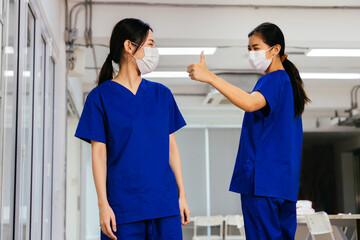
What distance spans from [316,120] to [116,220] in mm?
9402

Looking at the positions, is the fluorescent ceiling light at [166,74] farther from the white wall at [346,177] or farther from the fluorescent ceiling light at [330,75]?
the white wall at [346,177]

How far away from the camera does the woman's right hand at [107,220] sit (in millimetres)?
1506

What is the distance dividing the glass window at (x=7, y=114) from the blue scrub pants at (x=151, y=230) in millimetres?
867

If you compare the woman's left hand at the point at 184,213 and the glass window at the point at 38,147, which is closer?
the woman's left hand at the point at 184,213

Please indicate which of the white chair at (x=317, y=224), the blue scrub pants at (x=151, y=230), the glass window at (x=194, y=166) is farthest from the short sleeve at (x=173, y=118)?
the glass window at (x=194, y=166)

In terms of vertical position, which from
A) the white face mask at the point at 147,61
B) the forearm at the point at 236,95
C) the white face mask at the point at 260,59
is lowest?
the forearm at the point at 236,95

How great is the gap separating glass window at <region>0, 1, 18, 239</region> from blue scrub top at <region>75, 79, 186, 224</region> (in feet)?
2.55

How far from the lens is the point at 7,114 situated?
2391mm

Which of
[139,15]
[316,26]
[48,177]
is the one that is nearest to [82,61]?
[139,15]

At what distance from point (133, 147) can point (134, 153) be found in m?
0.02

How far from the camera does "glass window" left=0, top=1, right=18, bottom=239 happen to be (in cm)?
225

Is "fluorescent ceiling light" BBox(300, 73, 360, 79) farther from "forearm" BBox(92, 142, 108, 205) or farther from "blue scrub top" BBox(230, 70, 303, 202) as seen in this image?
"forearm" BBox(92, 142, 108, 205)

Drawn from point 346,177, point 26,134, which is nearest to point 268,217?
point 26,134

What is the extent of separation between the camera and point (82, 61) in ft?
16.1
